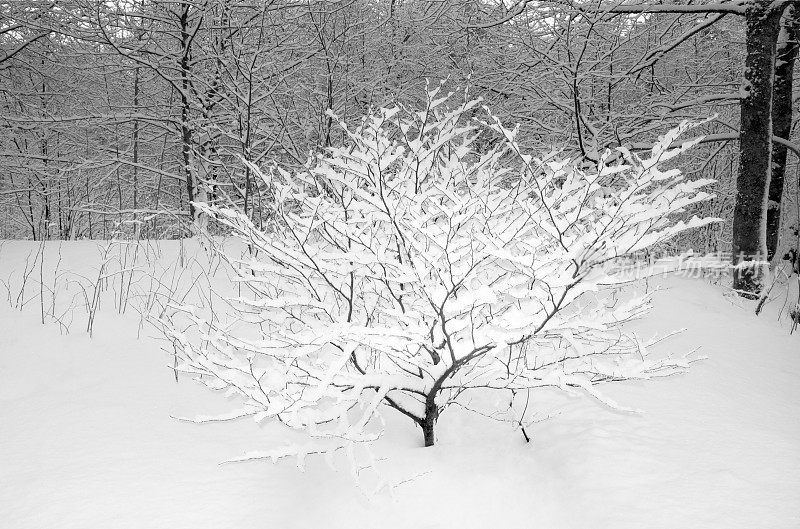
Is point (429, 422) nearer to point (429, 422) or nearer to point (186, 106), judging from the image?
point (429, 422)

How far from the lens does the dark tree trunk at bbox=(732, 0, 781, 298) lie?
4934 millimetres

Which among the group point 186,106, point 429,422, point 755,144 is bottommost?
point 429,422

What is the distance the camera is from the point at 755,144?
501 centimetres

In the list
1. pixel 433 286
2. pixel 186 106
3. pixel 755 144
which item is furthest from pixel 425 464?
pixel 186 106

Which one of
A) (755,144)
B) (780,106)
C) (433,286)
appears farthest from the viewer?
(780,106)

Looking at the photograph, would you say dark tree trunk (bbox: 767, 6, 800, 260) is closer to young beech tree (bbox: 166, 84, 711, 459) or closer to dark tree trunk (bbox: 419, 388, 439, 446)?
young beech tree (bbox: 166, 84, 711, 459)

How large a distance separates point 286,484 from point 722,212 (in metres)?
11.0

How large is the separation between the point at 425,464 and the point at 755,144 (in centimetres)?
483

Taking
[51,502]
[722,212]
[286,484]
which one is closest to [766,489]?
[286,484]

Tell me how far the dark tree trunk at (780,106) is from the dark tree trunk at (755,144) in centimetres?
107

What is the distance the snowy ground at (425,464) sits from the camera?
189cm

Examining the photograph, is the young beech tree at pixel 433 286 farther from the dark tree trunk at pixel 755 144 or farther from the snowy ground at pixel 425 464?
the dark tree trunk at pixel 755 144

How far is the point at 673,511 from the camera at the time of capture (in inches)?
69.5

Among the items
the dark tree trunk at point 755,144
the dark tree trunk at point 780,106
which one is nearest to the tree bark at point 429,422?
the dark tree trunk at point 755,144
